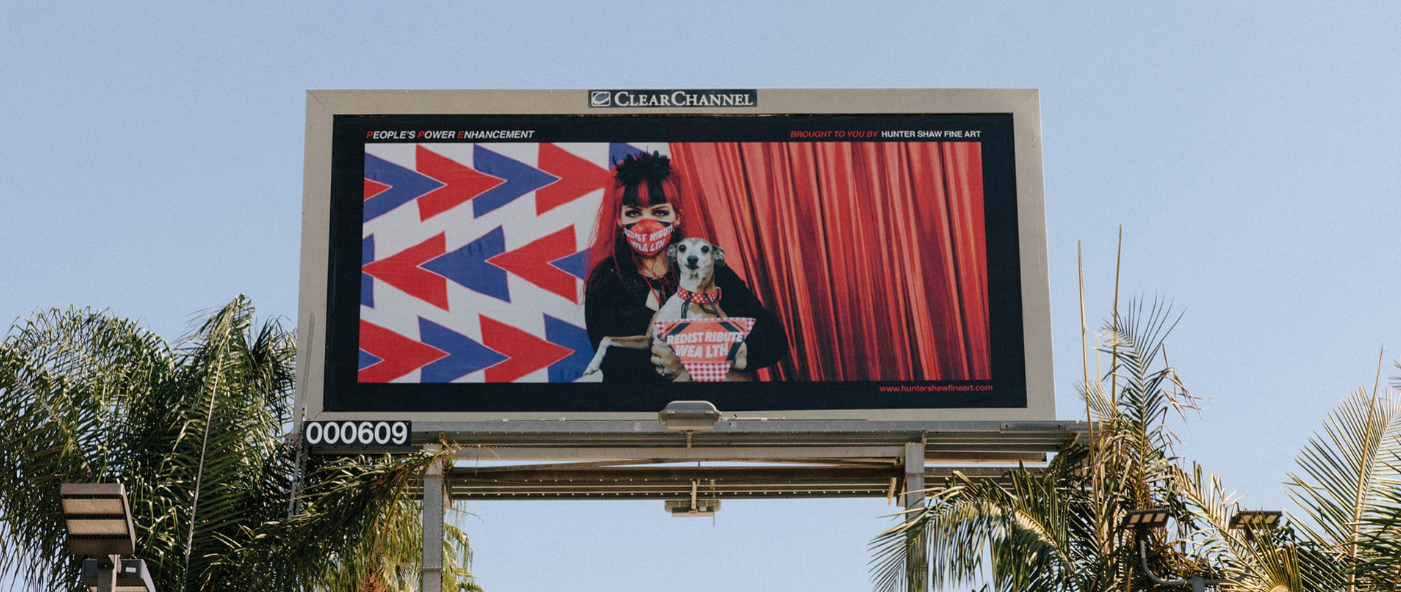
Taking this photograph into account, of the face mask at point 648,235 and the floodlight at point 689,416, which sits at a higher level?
the face mask at point 648,235

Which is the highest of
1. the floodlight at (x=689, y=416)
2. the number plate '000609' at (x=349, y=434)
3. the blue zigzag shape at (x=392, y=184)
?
the blue zigzag shape at (x=392, y=184)

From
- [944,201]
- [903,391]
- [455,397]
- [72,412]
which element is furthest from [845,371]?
[72,412]

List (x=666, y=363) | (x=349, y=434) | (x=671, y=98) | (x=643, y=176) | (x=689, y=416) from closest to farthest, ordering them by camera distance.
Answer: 1. (x=349, y=434)
2. (x=689, y=416)
3. (x=666, y=363)
4. (x=643, y=176)
5. (x=671, y=98)

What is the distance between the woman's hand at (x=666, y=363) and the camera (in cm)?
1950

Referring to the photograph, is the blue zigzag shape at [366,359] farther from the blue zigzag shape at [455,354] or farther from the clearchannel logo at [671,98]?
the clearchannel logo at [671,98]

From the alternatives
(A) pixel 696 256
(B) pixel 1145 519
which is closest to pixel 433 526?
(A) pixel 696 256

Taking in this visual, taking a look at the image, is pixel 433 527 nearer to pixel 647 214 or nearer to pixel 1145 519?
pixel 647 214

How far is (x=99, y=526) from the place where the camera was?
12367 mm

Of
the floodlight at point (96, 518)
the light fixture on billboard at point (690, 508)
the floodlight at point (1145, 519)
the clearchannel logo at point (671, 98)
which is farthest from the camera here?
the light fixture on billboard at point (690, 508)

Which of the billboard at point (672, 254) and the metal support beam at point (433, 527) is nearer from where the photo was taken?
the metal support beam at point (433, 527)

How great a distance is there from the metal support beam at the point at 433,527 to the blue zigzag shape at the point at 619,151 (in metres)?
3.87

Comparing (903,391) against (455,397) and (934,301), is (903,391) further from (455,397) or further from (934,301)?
(455,397)

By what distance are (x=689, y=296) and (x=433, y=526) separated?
145 inches

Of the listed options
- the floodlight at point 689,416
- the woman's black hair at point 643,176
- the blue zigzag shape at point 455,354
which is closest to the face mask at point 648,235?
the woman's black hair at point 643,176
